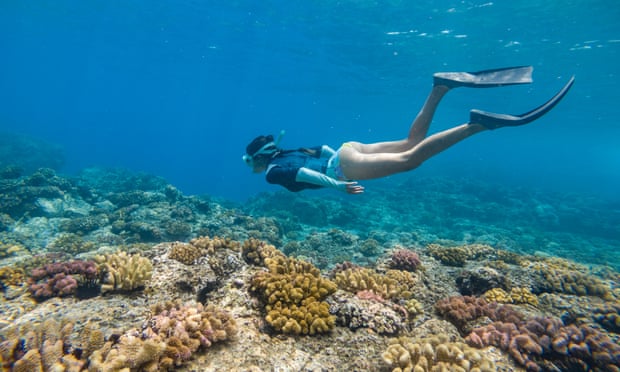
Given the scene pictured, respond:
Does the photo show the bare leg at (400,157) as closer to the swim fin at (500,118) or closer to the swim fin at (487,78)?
the swim fin at (500,118)

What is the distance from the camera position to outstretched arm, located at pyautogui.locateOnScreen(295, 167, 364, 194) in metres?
5.45

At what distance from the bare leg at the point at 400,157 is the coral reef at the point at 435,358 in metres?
3.03

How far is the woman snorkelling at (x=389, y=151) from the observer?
522 cm

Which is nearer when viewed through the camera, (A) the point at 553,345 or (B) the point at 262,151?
(A) the point at 553,345

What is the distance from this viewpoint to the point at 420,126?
6387 mm

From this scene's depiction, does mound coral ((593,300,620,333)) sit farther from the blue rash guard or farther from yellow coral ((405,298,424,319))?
the blue rash guard

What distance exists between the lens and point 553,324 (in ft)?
13.8

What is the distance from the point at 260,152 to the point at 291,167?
3.06 feet

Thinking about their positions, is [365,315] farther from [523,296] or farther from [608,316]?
[608,316]

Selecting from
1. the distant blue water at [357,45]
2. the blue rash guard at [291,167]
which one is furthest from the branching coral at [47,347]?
the distant blue water at [357,45]

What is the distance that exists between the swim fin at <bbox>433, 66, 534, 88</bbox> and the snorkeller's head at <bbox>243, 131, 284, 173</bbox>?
12.7 feet

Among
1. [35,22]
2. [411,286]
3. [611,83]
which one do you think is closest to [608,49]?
[611,83]

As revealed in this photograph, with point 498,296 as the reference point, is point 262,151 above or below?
above

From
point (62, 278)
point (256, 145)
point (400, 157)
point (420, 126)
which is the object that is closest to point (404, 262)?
point (400, 157)
